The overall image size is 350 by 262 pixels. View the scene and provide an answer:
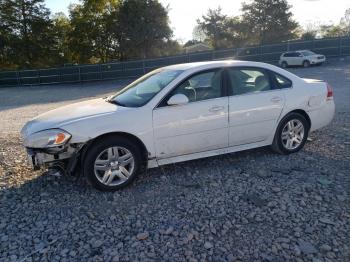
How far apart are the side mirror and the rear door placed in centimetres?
74

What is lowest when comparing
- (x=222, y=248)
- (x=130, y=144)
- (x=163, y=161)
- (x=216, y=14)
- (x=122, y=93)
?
(x=222, y=248)

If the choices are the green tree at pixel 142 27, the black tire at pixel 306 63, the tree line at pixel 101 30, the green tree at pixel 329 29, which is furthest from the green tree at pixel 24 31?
the green tree at pixel 329 29

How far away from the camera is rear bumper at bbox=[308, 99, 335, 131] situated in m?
5.54

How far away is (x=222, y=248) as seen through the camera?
314cm

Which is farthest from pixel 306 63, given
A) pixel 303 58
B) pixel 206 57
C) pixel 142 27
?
pixel 142 27

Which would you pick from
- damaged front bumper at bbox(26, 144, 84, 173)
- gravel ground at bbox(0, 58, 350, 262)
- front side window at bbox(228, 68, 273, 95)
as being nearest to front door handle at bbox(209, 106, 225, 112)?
front side window at bbox(228, 68, 273, 95)

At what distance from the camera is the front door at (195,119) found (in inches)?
178

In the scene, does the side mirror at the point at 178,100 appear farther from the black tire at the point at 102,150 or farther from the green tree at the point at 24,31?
the green tree at the point at 24,31

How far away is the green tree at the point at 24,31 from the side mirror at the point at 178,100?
4168cm

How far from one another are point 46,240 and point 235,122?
2869 mm

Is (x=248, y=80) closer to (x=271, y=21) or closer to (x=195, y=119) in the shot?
(x=195, y=119)

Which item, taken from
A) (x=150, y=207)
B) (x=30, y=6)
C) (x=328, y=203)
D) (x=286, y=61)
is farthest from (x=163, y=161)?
(x=30, y=6)

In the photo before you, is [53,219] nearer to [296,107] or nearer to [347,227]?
[347,227]

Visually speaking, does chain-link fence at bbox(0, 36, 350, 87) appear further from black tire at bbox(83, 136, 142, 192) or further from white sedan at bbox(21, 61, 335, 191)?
black tire at bbox(83, 136, 142, 192)
